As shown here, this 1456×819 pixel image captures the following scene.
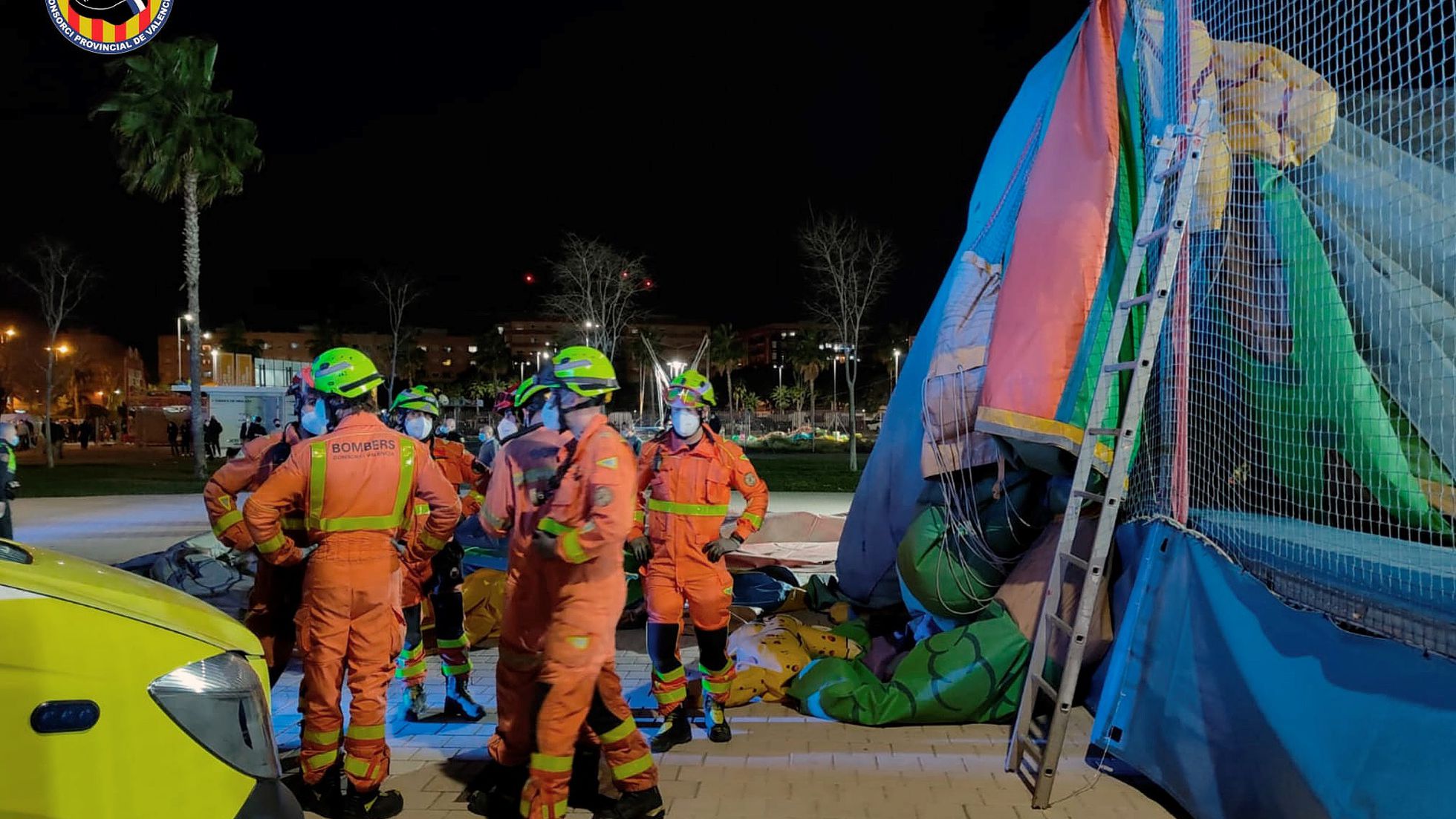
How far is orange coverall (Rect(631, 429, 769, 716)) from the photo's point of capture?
16.2ft

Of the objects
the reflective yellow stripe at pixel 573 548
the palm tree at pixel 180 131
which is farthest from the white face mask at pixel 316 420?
the palm tree at pixel 180 131

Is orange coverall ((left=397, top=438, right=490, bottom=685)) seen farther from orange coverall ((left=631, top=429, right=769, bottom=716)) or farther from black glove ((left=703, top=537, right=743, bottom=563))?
black glove ((left=703, top=537, right=743, bottom=563))

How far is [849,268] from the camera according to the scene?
2775cm

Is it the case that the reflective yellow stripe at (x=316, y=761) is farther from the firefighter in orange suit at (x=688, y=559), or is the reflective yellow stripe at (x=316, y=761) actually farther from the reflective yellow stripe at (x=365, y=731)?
the firefighter in orange suit at (x=688, y=559)

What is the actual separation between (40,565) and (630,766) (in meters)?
2.35

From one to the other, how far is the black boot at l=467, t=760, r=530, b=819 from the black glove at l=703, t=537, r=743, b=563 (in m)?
1.51

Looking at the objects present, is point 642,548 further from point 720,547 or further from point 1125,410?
point 1125,410

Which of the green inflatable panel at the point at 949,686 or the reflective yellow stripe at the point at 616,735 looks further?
the green inflatable panel at the point at 949,686

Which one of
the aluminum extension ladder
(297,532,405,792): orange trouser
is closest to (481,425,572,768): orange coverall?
(297,532,405,792): orange trouser

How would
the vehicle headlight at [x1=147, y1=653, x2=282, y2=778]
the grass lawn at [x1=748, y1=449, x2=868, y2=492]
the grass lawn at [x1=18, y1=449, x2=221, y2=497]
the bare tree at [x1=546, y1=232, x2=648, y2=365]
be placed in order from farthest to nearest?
the bare tree at [x1=546, y1=232, x2=648, y2=365] → the grass lawn at [x1=748, y1=449, x2=868, y2=492] → the grass lawn at [x1=18, y1=449, x2=221, y2=497] → the vehicle headlight at [x1=147, y1=653, x2=282, y2=778]

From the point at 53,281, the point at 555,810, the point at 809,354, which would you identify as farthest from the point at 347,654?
the point at 809,354

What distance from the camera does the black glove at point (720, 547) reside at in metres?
5.01

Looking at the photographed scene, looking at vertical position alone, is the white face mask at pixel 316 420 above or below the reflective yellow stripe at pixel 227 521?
above

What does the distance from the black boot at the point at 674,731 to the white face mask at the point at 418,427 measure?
3.11 m
